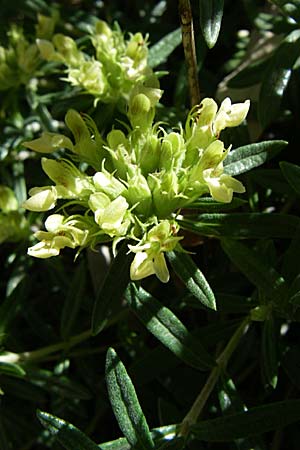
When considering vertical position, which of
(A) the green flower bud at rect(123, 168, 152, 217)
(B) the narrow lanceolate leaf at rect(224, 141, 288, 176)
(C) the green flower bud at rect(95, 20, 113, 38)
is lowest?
(B) the narrow lanceolate leaf at rect(224, 141, 288, 176)

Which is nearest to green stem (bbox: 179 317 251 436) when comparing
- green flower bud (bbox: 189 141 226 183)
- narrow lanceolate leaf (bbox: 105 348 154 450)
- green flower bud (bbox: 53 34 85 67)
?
narrow lanceolate leaf (bbox: 105 348 154 450)

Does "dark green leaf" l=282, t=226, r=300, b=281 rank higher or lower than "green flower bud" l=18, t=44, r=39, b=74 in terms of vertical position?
lower

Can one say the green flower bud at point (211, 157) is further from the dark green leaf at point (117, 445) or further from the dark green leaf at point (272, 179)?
the dark green leaf at point (117, 445)

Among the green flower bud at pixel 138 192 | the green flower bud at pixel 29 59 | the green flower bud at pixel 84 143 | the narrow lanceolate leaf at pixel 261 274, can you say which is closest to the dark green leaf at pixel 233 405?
the narrow lanceolate leaf at pixel 261 274

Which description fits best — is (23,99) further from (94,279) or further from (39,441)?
(39,441)

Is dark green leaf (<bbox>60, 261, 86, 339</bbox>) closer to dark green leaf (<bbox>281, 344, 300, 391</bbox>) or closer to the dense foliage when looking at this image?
the dense foliage

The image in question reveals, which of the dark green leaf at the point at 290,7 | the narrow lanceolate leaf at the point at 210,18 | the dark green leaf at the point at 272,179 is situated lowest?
the dark green leaf at the point at 272,179

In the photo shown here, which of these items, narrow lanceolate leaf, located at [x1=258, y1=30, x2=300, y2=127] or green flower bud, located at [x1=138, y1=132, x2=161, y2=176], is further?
narrow lanceolate leaf, located at [x1=258, y1=30, x2=300, y2=127]

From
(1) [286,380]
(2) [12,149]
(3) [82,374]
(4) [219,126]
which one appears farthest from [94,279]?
(4) [219,126]
